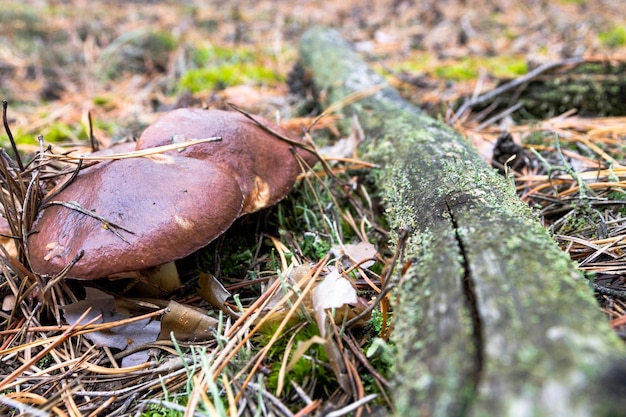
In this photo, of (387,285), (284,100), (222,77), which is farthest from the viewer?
(222,77)

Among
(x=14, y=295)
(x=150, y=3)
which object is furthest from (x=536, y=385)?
(x=150, y=3)

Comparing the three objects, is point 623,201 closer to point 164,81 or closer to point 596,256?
point 596,256

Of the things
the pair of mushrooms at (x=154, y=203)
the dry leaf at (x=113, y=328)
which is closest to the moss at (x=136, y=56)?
the pair of mushrooms at (x=154, y=203)

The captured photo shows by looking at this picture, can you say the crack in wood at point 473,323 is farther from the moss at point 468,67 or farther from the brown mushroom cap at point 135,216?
the moss at point 468,67

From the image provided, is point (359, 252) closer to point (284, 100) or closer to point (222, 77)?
point (284, 100)

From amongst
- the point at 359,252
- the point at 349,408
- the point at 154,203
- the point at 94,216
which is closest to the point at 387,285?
the point at 349,408

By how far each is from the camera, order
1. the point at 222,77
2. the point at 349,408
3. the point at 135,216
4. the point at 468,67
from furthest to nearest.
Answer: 1. the point at 222,77
2. the point at 468,67
3. the point at 135,216
4. the point at 349,408

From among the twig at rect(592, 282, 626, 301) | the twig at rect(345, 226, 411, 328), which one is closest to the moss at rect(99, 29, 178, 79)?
the twig at rect(345, 226, 411, 328)
